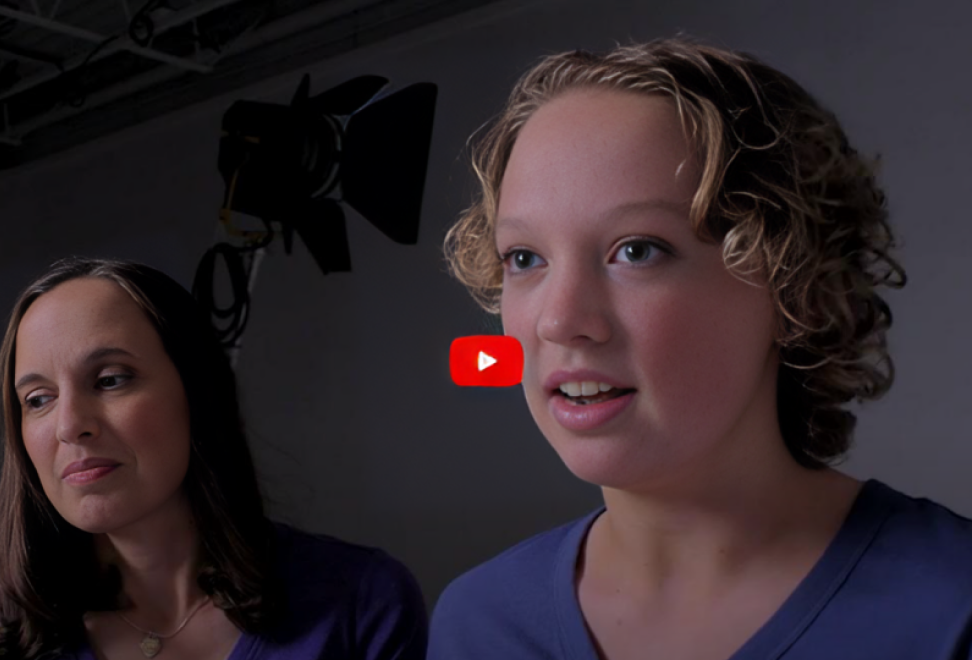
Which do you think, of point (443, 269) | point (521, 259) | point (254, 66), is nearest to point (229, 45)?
point (254, 66)

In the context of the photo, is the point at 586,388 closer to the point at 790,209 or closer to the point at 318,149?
the point at 790,209

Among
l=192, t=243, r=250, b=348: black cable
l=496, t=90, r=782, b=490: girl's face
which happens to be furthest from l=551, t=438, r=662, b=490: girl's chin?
l=192, t=243, r=250, b=348: black cable

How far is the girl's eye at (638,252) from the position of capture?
2.28 feet

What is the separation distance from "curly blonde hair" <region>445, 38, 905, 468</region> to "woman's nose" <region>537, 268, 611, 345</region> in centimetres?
8

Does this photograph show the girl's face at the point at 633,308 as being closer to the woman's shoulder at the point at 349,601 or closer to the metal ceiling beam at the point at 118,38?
the woman's shoulder at the point at 349,601

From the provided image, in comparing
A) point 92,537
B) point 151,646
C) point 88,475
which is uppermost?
point 88,475

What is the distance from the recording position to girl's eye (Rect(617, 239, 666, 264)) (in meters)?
0.69

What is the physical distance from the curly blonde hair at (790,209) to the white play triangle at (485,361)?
172 millimetres

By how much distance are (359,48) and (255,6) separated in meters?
0.52

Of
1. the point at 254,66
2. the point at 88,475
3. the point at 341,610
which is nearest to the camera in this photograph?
the point at 88,475

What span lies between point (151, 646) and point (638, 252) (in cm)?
86

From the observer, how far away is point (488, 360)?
0.75m

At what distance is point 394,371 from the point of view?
4.43 meters

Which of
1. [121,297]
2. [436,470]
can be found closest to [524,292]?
[121,297]
